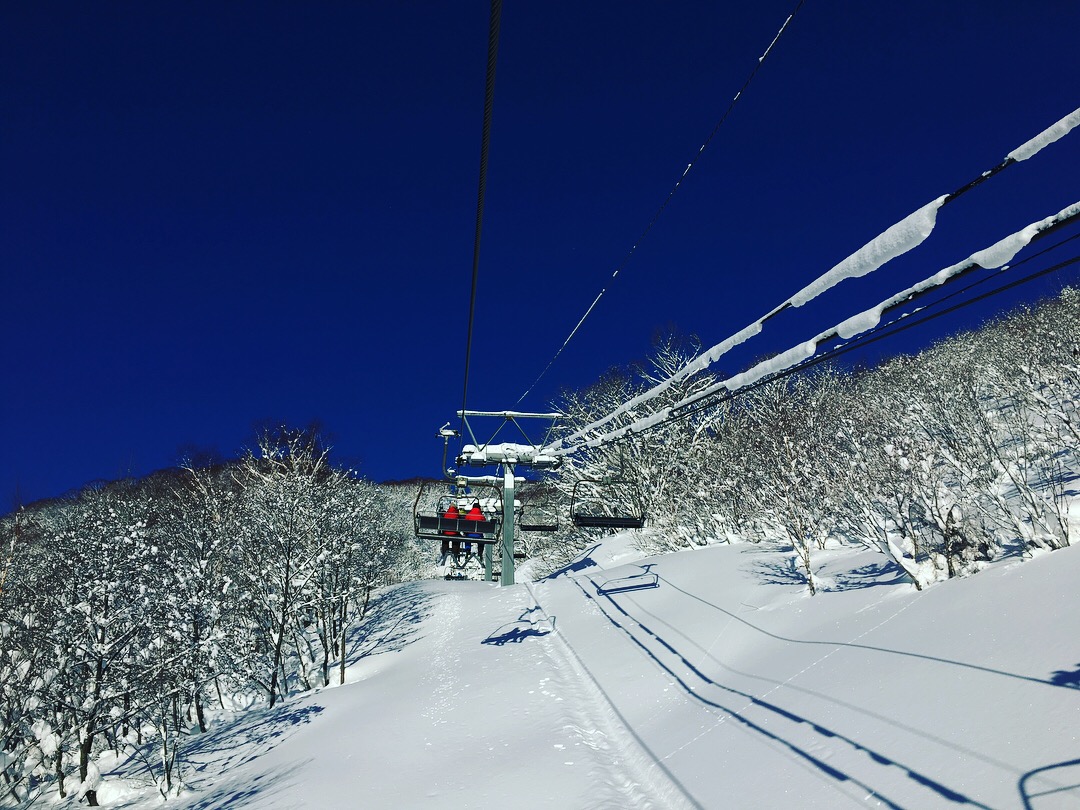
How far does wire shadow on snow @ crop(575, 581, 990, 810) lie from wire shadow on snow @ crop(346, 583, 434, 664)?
1155 centimetres

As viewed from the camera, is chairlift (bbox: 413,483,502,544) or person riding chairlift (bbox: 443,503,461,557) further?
person riding chairlift (bbox: 443,503,461,557)

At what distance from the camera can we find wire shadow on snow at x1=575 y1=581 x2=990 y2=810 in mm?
4980

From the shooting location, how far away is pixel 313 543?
20.7 meters

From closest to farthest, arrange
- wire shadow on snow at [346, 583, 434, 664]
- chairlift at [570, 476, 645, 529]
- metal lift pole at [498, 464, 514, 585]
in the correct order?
metal lift pole at [498, 464, 514, 585] < wire shadow on snow at [346, 583, 434, 664] < chairlift at [570, 476, 645, 529]

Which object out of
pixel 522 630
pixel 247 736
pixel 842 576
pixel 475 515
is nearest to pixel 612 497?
pixel 522 630

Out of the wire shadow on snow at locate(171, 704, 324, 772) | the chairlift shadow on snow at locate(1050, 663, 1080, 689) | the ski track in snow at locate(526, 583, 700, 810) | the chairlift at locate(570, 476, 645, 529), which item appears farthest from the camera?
the chairlift at locate(570, 476, 645, 529)

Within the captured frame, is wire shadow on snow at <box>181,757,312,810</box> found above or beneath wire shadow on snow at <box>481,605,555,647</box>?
beneath

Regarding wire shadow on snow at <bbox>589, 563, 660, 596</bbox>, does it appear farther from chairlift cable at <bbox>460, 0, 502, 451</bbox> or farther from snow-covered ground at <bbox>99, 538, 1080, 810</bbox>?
chairlift cable at <bbox>460, 0, 502, 451</bbox>

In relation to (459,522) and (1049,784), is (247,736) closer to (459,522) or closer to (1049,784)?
(459,522)

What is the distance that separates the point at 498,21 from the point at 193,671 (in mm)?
17927

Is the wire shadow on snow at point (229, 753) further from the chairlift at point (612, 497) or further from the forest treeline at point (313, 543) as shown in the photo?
the chairlift at point (612, 497)

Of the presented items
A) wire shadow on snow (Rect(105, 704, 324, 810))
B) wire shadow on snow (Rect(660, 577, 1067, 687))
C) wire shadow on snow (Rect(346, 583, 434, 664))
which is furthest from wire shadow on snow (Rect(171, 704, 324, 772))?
wire shadow on snow (Rect(660, 577, 1067, 687))

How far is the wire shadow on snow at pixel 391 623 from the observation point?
71.0 feet

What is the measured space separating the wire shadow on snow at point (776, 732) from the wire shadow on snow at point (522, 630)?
4.17 meters
